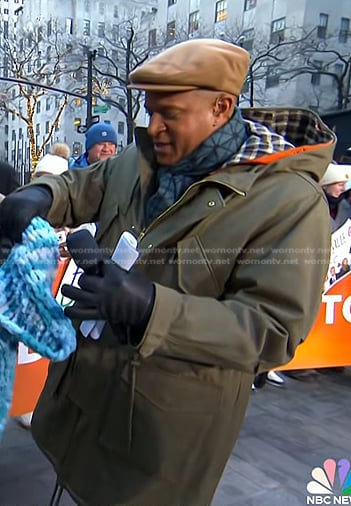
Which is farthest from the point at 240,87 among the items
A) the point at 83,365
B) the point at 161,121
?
the point at 83,365

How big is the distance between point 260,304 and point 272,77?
1017 inches

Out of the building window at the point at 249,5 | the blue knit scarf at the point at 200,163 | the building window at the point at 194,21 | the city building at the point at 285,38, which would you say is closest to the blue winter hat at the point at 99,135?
the blue knit scarf at the point at 200,163

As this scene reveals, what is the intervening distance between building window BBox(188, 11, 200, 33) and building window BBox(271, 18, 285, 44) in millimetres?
4452

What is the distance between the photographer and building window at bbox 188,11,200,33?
30.4 meters

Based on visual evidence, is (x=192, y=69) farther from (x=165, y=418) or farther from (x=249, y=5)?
(x=249, y=5)

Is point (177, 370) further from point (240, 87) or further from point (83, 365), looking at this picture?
point (240, 87)

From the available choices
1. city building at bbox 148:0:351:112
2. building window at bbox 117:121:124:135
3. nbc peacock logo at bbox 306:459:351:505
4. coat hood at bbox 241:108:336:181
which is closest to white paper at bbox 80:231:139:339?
coat hood at bbox 241:108:336:181

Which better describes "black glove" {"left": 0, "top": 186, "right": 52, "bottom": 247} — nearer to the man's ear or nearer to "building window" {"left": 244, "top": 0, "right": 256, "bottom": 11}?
the man's ear

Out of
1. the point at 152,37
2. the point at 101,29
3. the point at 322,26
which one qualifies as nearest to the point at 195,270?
the point at 152,37

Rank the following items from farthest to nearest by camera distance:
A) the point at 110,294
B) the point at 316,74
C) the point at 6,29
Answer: the point at 316,74
the point at 6,29
the point at 110,294

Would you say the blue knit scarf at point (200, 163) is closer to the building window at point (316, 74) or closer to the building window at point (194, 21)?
the building window at point (316, 74)

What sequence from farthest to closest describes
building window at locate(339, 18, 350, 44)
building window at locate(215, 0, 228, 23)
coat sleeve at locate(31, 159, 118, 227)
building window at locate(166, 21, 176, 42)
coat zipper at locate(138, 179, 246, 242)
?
building window at locate(215, 0, 228, 23)
building window at locate(339, 18, 350, 44)
building window at locate(166, 21, 176, 42)
coat sleeve at locate(31, 159, 118, 227)
coat zipper at locate(138, 179, 246, 242)

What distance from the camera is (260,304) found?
1.33 meters

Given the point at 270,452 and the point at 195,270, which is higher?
the point at 195,270
